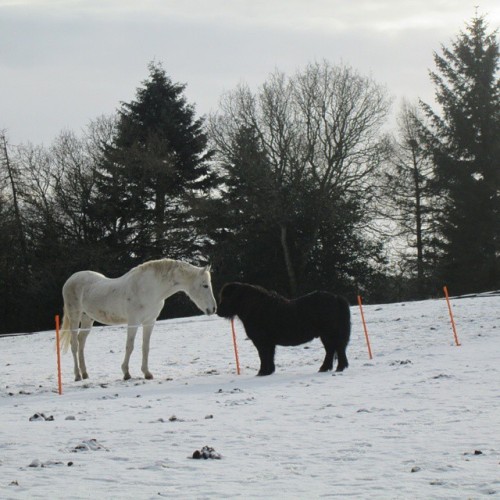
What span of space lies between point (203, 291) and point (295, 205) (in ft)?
70.5

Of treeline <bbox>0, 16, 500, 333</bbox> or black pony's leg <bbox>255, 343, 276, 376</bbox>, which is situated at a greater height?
treeline <bbox>0, 16, 500, 333</bbox>

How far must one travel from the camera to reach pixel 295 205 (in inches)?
1371

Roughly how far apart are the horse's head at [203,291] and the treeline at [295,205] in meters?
20.4

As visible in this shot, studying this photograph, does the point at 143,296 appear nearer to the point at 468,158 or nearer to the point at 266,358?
the point at 266,358

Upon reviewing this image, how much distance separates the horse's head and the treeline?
2043 centimetres

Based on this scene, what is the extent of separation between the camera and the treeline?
34.8 metres

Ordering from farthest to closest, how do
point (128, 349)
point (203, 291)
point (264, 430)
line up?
1. point (203, 291)
2. point (128, 349)
3. point (264, 430)

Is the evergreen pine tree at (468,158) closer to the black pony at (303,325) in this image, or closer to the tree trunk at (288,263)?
the tree trunk at (288,263)

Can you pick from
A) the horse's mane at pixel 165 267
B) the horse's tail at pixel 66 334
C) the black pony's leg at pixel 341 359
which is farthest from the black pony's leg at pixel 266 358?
the horse's tail at pixel 66 334

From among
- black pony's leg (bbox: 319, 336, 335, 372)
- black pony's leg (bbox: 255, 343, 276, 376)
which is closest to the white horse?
black pony's leg (bbox: 255, 343, 276, 376)

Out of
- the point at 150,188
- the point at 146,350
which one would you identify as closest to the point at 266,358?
the point at 146,350

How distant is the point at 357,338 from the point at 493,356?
18.0ft

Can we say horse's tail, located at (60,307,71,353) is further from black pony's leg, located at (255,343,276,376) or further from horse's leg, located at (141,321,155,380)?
black pony's leg, located at (255,343,276,376)

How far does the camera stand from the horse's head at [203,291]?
13602mm
